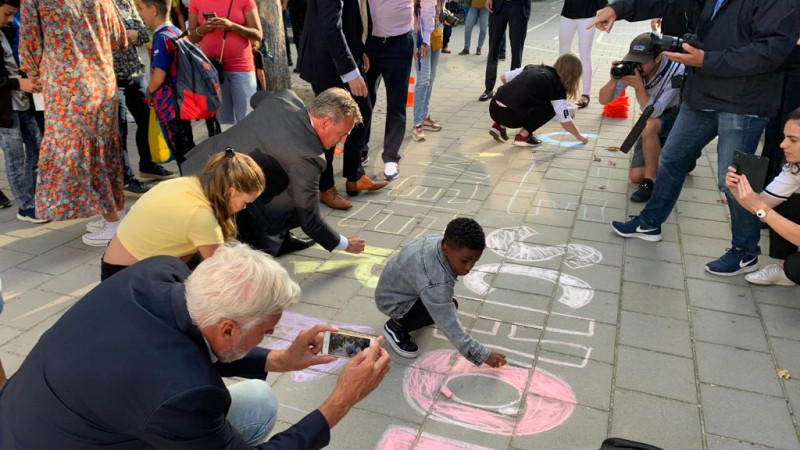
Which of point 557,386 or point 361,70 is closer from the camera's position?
point 557,386

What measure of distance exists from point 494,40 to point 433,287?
19.3 feet

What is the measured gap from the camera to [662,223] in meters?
4.27

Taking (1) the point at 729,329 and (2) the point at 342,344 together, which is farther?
(1) the point at 729,329

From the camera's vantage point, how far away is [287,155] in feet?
10.9

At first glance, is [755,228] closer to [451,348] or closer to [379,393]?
[451,348]

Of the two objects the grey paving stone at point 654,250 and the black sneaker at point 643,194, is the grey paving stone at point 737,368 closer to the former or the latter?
the grey paving stone at point 654,250

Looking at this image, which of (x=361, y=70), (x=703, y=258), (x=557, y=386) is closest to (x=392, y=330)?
(x=557, y=386)

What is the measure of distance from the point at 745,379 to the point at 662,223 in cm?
175

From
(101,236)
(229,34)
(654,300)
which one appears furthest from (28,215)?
(654,300)

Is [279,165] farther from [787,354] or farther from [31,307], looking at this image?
[787,354]

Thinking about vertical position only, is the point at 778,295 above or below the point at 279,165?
below

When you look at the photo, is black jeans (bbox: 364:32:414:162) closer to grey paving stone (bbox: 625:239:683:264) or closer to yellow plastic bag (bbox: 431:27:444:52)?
yellow plastic bag (bbox: 431:27:444:52)

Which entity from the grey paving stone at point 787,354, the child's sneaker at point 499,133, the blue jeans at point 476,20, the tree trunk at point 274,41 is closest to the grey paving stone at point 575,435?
the grey paving stone at point 787,354

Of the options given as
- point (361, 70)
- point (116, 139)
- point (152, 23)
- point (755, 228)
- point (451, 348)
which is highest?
point (152, 23)
